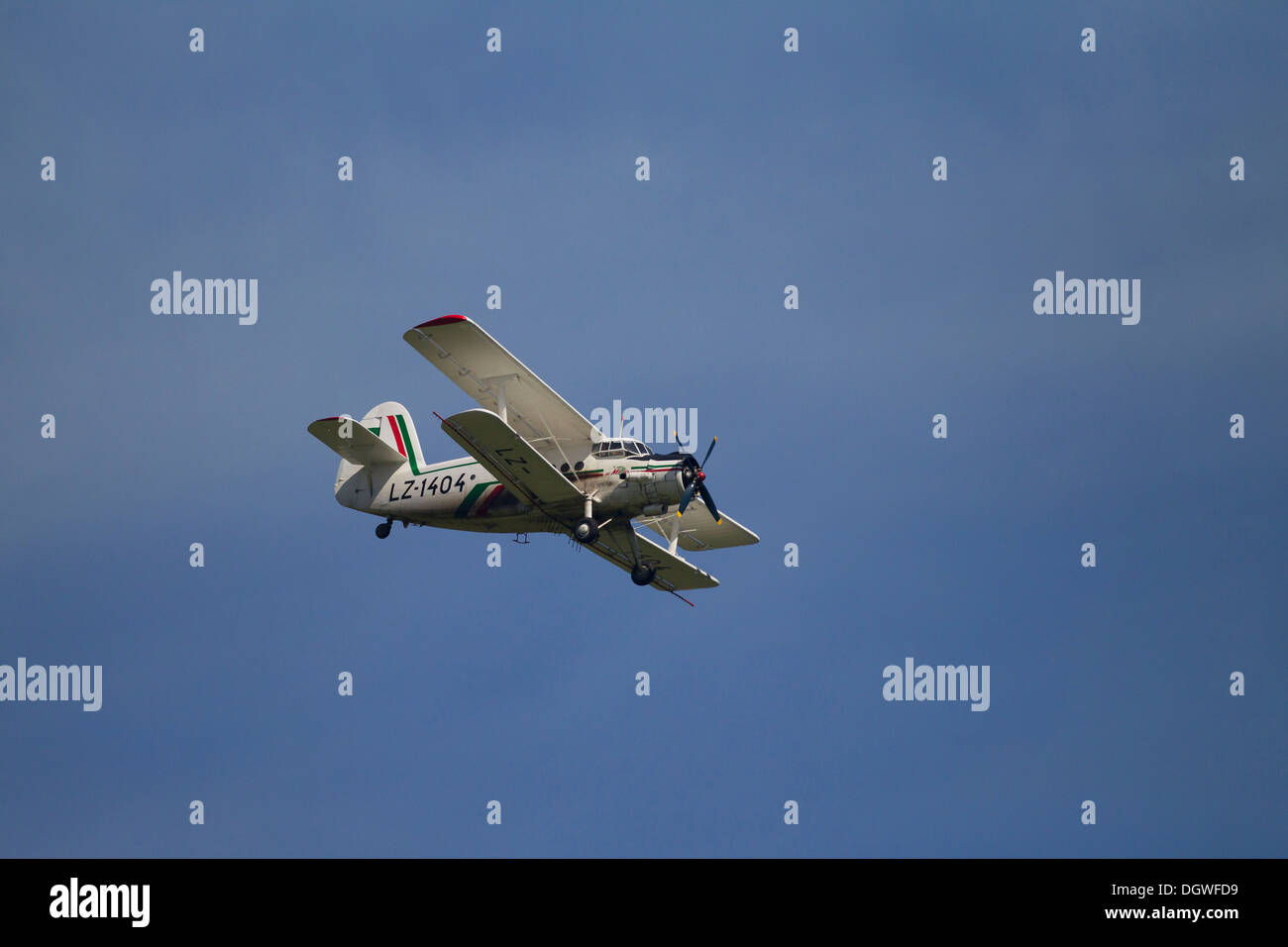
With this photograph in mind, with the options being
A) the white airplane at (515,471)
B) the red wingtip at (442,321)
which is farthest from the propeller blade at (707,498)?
the red wingtip at (442,321)

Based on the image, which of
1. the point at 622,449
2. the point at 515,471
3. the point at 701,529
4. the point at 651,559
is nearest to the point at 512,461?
the point at 515,471

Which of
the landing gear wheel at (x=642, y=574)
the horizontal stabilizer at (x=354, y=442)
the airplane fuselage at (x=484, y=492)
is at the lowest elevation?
the landing gear wheel at (x=642, y=574)

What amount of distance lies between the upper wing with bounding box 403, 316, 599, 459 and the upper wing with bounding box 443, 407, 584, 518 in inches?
67.0

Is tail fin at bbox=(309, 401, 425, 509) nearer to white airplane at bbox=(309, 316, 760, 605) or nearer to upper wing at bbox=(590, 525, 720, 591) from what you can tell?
white airplane at bbox=(309, 316, 760, 605)

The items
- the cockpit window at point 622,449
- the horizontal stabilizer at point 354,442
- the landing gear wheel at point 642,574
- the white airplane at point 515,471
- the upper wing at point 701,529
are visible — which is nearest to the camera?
the white airplane at point 515,471

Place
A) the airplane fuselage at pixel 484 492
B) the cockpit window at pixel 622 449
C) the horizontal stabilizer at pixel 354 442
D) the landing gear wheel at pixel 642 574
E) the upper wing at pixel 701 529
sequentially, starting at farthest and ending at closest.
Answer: the upper wing at pixel 701 529 < the horizontal stabilizer at pixel 354 442 < the landing gear wheel at pixel 642 574 < the cockpit window at pixel 622 449 < the airplane fuselage at pixel 484 492

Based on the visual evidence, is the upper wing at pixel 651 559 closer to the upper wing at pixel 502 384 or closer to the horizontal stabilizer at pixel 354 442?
the upper wing at pixel 502 384

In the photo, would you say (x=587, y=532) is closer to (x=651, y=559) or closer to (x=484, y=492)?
(x=484, y=492)

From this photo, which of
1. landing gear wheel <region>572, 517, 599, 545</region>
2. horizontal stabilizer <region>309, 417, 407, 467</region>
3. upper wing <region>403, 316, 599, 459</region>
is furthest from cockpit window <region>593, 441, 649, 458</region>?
horizontal stabilizer <region>309, 417, 407, 467</region>

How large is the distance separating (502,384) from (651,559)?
8.29m

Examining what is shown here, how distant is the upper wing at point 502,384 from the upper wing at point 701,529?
22.0 feet

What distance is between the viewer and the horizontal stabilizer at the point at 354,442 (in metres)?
49.9

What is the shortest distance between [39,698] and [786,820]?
2584 centimetres
